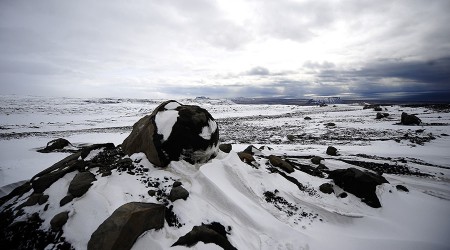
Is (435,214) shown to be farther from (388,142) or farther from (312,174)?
(388,142)

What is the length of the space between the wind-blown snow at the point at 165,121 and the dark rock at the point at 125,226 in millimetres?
2455

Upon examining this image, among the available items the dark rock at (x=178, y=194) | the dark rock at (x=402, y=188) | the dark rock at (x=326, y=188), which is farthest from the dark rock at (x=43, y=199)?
the dark rock at (x=402, y=188)

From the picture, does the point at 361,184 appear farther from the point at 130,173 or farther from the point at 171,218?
the point at 130,173

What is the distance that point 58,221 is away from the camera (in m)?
4.34

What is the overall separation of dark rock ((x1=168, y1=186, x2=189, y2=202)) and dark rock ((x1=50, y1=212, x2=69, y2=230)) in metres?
1.93

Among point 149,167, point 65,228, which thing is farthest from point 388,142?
point 65,228

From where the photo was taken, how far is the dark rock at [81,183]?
4.95 m

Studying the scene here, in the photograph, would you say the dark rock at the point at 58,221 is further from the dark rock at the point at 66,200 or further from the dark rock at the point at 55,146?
the dark rock at the point at 55,146

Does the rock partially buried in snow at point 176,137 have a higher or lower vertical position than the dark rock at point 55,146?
higher

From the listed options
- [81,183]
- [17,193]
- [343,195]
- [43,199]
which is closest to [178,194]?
[81,183]

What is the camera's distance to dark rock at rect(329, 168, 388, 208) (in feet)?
20.6

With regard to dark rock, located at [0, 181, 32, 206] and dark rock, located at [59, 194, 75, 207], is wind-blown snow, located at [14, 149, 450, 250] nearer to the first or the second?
dark rock, located at [59, 194, 75, 207]

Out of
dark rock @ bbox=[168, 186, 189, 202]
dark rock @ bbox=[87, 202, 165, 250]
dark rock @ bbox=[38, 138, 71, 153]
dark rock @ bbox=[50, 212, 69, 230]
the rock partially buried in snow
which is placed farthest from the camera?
dark rock @ bbox=[38, 138, 71, 153]

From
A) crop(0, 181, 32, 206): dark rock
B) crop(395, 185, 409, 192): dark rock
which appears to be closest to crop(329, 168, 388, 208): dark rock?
crop(395, 185, 409, 192): dark rock
